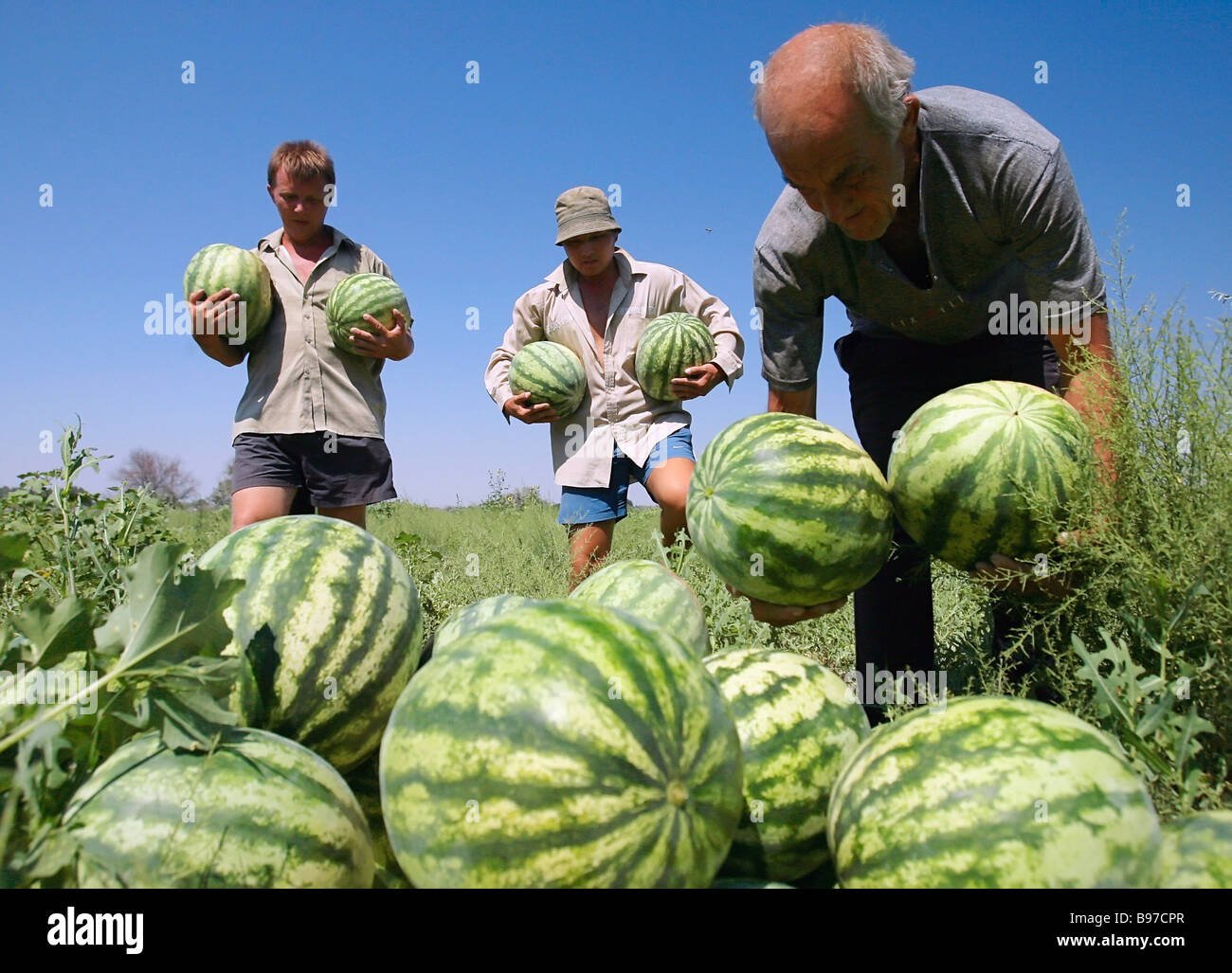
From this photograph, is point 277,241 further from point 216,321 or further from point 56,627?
point 56,627

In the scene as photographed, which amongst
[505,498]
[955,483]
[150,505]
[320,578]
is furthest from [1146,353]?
[505,498]

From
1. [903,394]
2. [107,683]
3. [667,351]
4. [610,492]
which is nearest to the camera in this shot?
[107,683]

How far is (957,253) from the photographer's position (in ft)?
9.00

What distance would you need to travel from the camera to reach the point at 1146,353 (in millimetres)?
1948

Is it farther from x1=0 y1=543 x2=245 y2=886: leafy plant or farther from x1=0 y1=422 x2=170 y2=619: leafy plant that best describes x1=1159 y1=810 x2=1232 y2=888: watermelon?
x1=0 y1=422 x2=170 y2=619: leafy plant

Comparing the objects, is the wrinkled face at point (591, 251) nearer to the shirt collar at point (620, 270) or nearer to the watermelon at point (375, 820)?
the shirt collar at point (620, 270)

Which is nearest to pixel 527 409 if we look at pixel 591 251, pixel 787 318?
pixel 591 251

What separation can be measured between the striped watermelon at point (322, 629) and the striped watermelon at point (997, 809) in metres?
0.86

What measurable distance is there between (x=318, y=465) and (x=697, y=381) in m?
2.22

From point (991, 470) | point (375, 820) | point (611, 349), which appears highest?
point (611, 349)

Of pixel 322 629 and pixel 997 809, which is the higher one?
pixel 322 629

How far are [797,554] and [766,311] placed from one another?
1257mm

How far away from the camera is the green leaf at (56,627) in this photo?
1349mm
